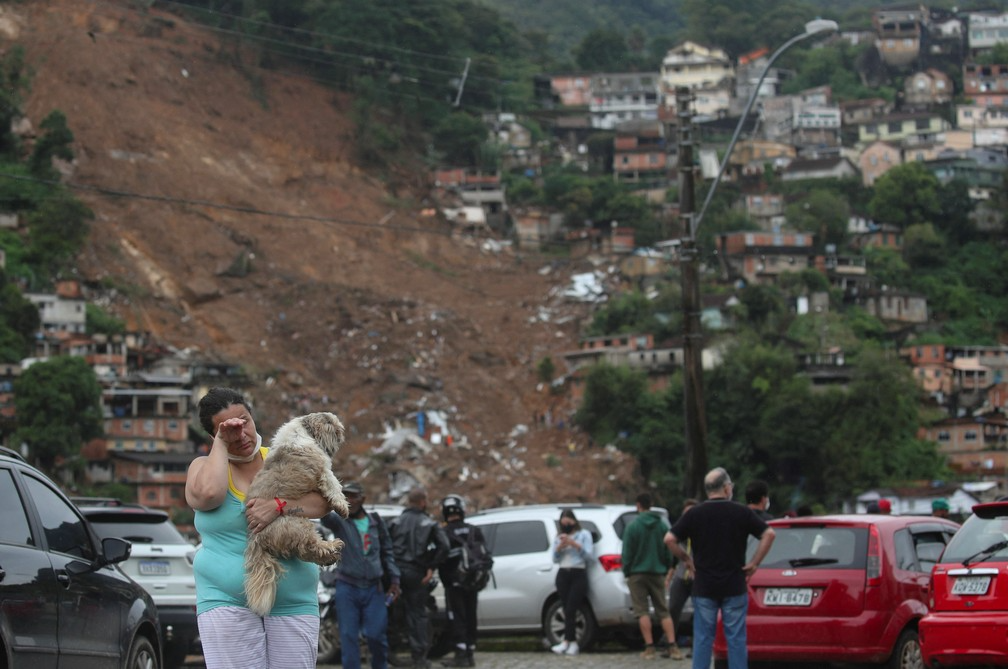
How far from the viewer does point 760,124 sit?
120 m

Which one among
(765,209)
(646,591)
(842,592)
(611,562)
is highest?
(765,209)

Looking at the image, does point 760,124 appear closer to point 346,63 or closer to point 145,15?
point 346,63

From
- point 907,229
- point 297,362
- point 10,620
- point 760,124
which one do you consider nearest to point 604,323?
point 297,362

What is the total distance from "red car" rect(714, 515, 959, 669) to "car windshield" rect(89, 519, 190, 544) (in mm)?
5399

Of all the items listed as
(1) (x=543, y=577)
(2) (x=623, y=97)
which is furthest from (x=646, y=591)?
(2) (x=623, y=97)

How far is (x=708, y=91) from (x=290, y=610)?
12058 cm

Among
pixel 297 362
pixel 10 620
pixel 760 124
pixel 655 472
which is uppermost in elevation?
pixel 760 124

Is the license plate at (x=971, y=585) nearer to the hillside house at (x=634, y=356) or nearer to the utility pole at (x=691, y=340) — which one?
the utility pole at (x=691, y=340)

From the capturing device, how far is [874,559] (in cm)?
1217

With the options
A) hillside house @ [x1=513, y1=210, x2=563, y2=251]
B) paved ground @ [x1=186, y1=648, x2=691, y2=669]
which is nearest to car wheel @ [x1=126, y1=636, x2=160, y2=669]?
paved ground @ [x1=186, y1=648, x2=691, y2=669]

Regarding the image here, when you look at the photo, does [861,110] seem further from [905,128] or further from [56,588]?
→ [56,588]

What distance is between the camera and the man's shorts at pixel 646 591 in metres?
16.0

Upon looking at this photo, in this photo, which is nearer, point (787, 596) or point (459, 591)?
point (787, 596)

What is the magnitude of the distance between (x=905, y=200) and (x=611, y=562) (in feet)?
280
